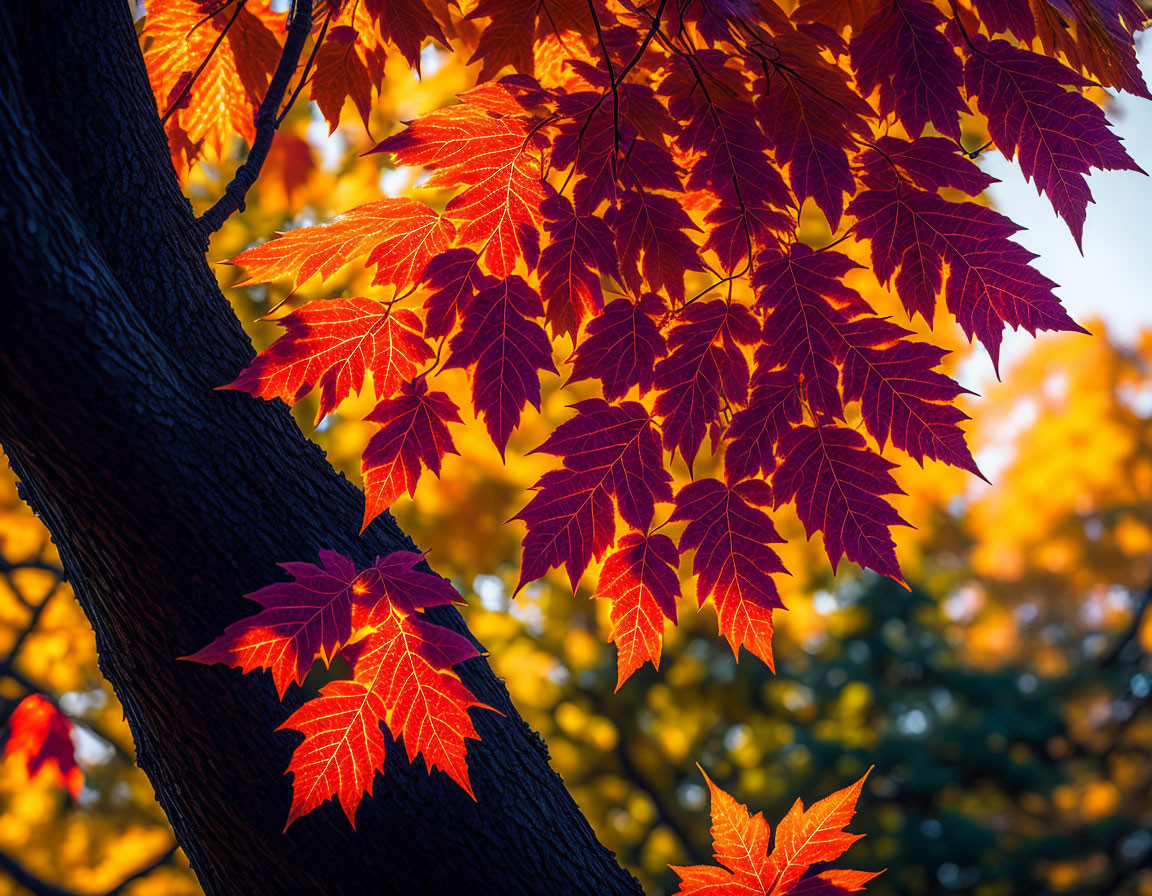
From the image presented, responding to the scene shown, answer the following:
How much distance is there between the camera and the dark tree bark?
0.97 meters

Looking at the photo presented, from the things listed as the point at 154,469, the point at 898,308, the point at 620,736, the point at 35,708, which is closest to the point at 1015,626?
the point at 620,736

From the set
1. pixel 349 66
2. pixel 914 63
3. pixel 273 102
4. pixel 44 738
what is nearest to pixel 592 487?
pixel 914 63

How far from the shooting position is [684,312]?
1.13m

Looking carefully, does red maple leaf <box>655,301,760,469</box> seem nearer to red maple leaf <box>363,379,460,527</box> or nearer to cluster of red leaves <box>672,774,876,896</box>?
red maple leaf <box>363,379,460,527</box>

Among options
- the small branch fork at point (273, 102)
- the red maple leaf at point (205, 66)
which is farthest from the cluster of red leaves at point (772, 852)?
the red maple leaf at point (205, 66)

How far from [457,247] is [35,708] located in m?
3.25

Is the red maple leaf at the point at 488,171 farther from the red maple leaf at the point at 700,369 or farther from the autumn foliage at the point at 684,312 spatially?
the red maple leaf at the point at 700,369

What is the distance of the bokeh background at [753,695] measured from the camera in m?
4.83

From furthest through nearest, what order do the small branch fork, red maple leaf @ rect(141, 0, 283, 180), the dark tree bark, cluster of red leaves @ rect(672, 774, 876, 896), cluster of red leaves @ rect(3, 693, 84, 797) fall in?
cluster of red leaves @ rect(3, 693, 84, 797) < red maple leaf @ rect(141, 0, 283, 180) < the small branch fork < cluster of red leaves @ rect(672, 774, 876, 896) < the dark tree bark

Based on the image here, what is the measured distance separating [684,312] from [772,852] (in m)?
0.82

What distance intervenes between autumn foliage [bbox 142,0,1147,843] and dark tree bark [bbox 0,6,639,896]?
11 cm

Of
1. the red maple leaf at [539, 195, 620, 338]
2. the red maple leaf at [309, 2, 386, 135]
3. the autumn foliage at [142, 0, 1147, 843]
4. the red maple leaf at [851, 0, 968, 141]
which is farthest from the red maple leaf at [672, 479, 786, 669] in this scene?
the red maple leaf at [309, 2, 386, 135]

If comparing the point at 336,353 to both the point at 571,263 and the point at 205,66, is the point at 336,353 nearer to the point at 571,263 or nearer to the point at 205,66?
the point at 571,263

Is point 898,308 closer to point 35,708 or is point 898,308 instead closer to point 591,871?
point 591,871
